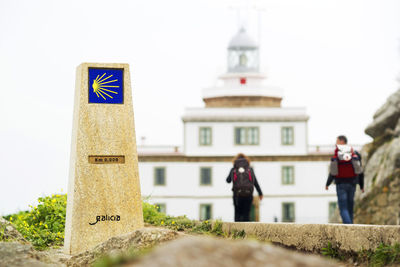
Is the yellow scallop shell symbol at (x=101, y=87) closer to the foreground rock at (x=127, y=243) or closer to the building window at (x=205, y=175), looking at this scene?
the foreground rock at (x=127, y=243)

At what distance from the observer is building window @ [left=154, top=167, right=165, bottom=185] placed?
4541 cm

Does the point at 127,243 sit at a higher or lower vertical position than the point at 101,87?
lower

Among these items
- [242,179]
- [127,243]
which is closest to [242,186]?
[242,179]

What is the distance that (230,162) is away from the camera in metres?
45.3

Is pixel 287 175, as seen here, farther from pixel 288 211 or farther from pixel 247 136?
pixel 247 136

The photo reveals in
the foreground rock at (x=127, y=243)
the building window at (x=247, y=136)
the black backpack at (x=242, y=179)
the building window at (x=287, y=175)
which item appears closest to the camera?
the foreground rock at (x=127, y=243)

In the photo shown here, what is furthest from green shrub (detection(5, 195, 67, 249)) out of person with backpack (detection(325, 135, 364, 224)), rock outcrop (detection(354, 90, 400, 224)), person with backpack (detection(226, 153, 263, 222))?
rock outcrop (detection(354, 90, 400, 224))

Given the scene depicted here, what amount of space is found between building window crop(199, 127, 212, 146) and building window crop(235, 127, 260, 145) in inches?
72.5

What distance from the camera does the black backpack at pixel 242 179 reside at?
36.0 ft

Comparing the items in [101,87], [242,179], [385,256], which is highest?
[101,87]

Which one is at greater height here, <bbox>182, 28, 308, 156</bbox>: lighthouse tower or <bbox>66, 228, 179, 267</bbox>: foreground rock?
<bbox>182, 28, 308, 156</bbox>: lighthouse tower

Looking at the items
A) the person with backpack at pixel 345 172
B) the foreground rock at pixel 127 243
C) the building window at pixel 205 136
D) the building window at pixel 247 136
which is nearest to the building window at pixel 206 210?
the building window at pixel 205 136

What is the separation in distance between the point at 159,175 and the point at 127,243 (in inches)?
1515

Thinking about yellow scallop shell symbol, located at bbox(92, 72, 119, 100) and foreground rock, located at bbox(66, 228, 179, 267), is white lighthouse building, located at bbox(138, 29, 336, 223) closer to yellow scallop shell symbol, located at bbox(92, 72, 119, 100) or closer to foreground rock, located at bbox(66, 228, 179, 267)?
yellow scallop shell symbol, located at bbox(92, 72, 119, 100)
